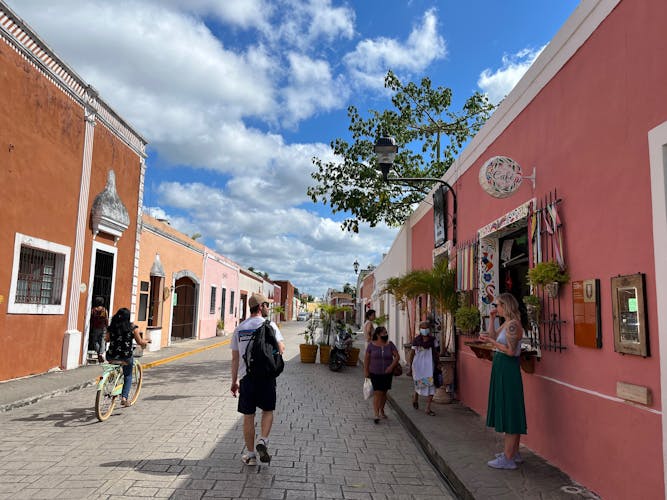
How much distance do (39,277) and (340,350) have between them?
758 cm

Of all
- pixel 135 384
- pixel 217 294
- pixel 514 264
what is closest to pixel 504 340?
pixel 514 264

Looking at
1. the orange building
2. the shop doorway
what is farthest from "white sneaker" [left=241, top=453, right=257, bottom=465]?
the shop doorway

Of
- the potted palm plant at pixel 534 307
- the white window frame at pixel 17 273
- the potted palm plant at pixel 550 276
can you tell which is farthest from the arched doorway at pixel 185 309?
the potted palm plant at pixel 550 276

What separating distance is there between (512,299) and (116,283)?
12.2 m

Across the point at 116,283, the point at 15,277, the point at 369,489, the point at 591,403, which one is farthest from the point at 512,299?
the point at 116,283

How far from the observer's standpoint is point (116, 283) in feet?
46.1

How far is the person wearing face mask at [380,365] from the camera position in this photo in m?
7.31

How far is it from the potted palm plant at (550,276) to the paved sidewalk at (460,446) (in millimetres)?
1781

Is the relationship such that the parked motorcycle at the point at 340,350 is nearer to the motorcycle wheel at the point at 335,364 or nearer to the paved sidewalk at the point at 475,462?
the motorcycle wheel at the point at 335,364

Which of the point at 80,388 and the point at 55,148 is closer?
the point at 80,388

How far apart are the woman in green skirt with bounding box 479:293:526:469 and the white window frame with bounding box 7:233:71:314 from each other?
8.89m

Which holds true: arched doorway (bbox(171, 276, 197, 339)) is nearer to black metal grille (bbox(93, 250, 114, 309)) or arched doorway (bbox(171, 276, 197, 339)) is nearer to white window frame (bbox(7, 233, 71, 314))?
black metal grille (bbox(93, 250, 114, 309))

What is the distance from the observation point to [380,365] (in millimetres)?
7355

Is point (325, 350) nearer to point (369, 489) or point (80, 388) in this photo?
point (80, 388)
